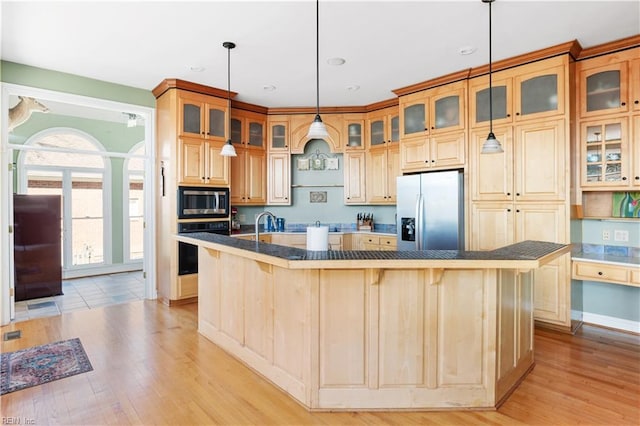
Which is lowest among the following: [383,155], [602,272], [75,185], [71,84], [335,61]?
[602,272]

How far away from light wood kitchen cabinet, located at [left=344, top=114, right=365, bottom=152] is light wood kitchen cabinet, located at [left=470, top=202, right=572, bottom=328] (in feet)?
7.44

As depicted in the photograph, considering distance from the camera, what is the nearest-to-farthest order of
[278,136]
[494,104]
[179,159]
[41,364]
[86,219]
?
[41,364]
[494,104]
[179,159]
[278,136]
[86,219]

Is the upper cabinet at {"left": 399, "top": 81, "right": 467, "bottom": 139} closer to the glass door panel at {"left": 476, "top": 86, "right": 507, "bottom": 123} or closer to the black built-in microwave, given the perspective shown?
the glass door panel at {"left": 476, "top": 86, "right": 507, "bottom": 123}

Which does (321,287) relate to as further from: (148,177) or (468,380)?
(148,177)

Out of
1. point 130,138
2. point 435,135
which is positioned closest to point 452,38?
point 435,135

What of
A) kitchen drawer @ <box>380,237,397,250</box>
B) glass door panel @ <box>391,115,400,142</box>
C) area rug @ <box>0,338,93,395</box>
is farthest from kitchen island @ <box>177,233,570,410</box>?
glass door panel @ <box>391,115,400,142</box>

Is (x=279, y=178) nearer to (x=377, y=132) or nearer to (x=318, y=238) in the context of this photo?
(x=377, y=132)

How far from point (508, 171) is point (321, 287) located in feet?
8.75

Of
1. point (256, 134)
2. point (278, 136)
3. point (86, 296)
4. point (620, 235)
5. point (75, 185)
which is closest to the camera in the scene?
point (620, 235)

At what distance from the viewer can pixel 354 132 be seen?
566 centimetres

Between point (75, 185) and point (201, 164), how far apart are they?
320 centimetres

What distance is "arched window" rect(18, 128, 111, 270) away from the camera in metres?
5.87

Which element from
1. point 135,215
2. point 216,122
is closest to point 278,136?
point 216,122

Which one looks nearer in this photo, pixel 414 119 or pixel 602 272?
pixel 602 272
